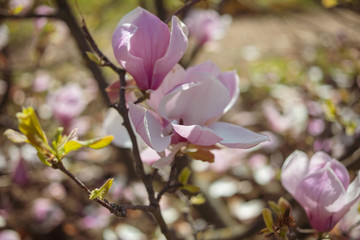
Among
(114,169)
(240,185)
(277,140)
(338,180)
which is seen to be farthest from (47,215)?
(338,180)

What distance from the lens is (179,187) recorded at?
507mm

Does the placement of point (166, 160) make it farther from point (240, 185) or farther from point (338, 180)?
point (240, 185)

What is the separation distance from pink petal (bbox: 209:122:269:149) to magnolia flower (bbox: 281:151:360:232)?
4.1 inches

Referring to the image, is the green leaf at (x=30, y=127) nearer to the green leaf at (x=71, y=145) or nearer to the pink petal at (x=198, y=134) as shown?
the green leaf at (x=71, y=145)

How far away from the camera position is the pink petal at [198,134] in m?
0.40

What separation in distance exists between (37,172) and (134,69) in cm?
116

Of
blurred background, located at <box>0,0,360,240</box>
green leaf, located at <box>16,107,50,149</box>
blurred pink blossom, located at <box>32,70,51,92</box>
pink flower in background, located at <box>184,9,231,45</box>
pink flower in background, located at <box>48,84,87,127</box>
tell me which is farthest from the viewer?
blurred pink blossom, located at <box>32,70,51,92</box>

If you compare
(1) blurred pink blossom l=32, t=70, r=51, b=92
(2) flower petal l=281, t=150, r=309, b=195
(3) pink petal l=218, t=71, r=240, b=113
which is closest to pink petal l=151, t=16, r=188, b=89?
(3) pink petal l=218, t=71, r=240, b=113

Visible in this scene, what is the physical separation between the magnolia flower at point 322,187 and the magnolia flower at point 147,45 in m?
0.23

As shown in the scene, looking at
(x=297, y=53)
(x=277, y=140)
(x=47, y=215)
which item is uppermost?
(x=277, y=140)

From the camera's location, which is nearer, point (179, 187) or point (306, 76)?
point (179, 187)

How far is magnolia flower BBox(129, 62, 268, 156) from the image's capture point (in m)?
0.41

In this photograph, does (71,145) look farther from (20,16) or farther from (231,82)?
(20,16)

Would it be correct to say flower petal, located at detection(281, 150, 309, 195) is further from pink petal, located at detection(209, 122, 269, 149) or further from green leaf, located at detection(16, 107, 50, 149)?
green leaf, located at detection(16, 107, 50, 149)
